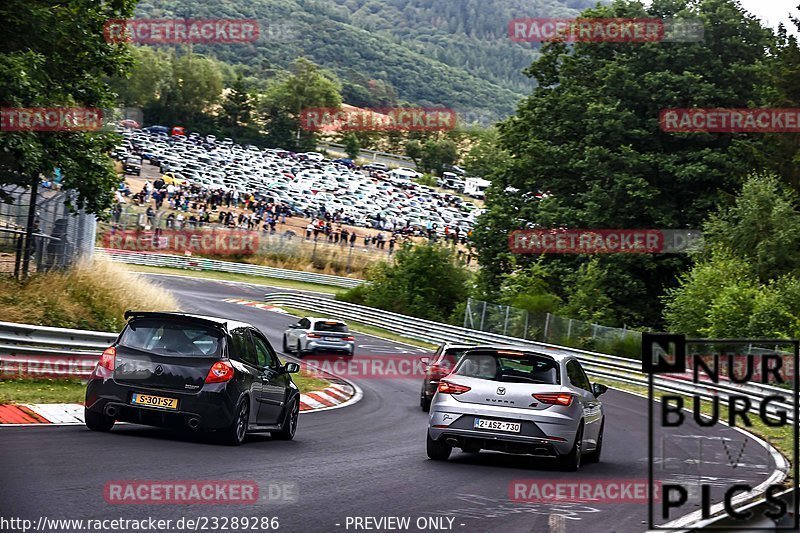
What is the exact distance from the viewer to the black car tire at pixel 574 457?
12.8 m

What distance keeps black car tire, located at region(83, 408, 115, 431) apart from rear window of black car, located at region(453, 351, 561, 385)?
4.11 meters

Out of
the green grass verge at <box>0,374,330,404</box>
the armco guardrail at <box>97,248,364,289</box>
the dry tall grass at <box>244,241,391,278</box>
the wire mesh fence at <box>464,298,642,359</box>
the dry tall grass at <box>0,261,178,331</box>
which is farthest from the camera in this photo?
the dry tall grass at <box>244,241,391,278</box>

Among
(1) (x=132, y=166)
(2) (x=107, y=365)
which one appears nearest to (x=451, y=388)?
(2) (x=107, y=365)

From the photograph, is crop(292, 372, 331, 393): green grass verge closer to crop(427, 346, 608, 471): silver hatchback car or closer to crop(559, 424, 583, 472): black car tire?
crop(427, 346, 608, 471): silver hatchback car

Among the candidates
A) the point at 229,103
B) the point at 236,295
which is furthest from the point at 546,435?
the point at 229,103

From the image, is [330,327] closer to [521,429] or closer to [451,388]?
[451,388]

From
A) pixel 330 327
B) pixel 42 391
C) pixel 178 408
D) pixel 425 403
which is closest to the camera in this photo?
pixel 178 408

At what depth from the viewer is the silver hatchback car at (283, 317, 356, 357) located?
113 feet

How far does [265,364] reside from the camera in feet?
46.2

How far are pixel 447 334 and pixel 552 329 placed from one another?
5639 millimetres

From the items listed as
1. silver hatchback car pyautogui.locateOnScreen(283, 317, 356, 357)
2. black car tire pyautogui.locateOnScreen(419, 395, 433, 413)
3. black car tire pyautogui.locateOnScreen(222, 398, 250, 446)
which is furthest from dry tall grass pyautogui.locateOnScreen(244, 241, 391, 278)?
black car tire pyautogui.locateOnScreen(222, 398, 250, 446)

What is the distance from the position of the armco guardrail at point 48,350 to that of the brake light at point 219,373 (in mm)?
6702

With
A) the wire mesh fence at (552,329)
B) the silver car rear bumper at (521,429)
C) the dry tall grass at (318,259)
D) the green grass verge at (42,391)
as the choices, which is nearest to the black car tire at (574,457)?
the silver car rear bumper at (521,429)

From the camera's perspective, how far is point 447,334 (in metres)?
43.0
